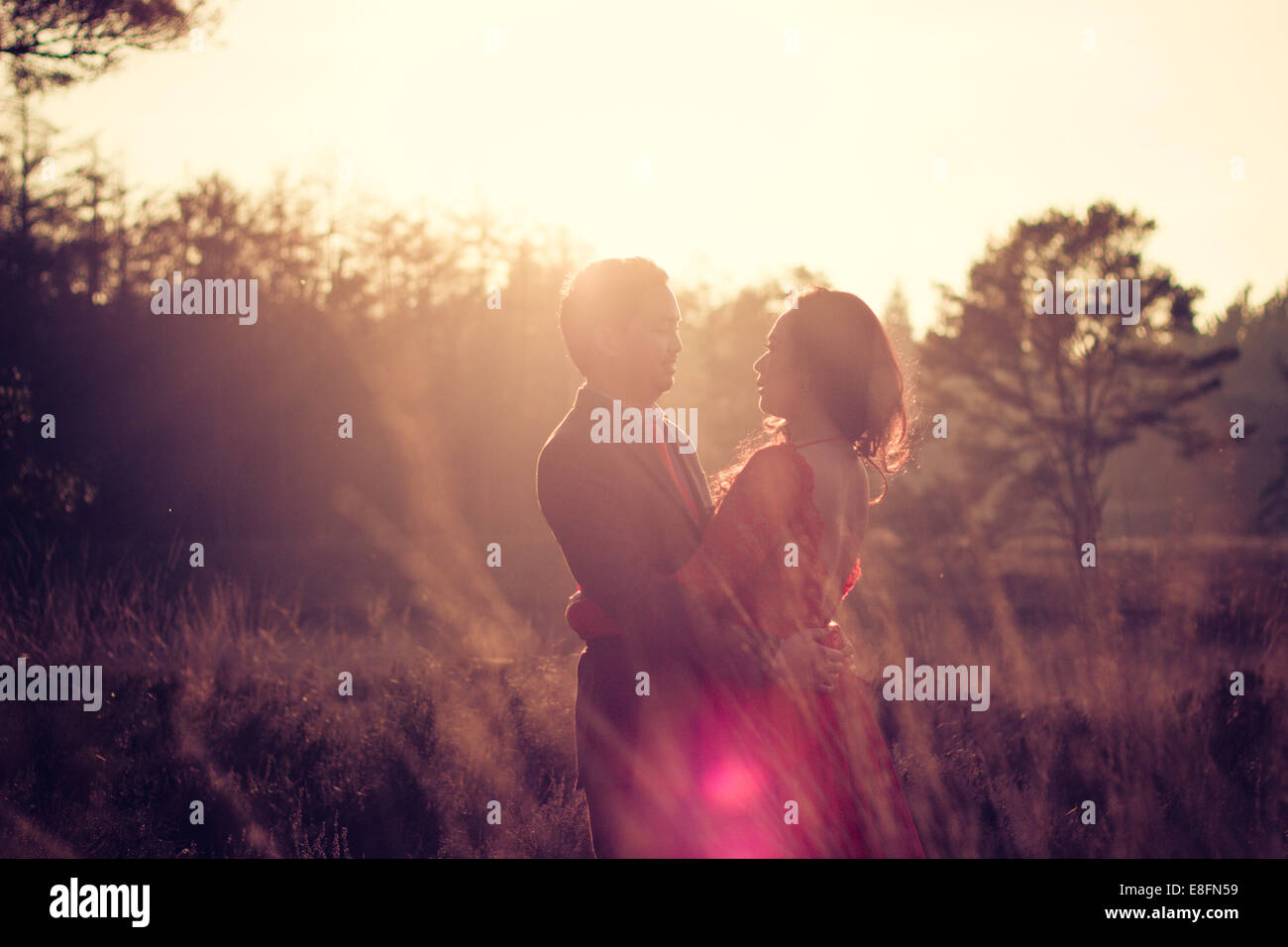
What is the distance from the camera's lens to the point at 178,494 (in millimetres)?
21266

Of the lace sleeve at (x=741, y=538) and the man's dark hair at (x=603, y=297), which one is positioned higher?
the man's dark hair at (x=603, y=297)

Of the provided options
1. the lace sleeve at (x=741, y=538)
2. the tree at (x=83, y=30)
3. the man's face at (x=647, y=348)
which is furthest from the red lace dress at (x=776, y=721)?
the tree at (x=83, y=30)

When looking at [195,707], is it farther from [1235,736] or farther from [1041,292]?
[1041,292]

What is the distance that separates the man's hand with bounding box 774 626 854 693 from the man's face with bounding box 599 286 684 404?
0.82 meters

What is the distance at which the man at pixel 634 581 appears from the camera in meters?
2.66

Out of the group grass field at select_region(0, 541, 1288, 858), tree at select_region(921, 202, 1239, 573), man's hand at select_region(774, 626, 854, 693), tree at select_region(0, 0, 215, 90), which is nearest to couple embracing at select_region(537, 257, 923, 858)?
man's hand at select_region(774, 626, 854, 693)

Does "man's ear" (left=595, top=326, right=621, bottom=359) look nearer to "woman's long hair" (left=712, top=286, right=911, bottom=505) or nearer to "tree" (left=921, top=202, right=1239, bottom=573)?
"woman's long hair" (left=712, top=286, right=911, bottom=505)

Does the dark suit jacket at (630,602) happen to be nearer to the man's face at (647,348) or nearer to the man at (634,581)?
the man at (634,581)

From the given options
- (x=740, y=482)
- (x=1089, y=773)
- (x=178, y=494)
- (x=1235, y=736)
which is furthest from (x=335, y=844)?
(x=178, y=494)

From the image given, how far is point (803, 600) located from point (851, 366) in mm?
708

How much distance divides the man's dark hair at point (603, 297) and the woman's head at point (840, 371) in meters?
0.41

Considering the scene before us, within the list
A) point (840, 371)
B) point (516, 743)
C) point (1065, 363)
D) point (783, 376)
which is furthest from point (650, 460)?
point (1065, 363)

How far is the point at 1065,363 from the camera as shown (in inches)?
1310

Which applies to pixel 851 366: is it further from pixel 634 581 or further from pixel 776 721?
pixel 776 721
